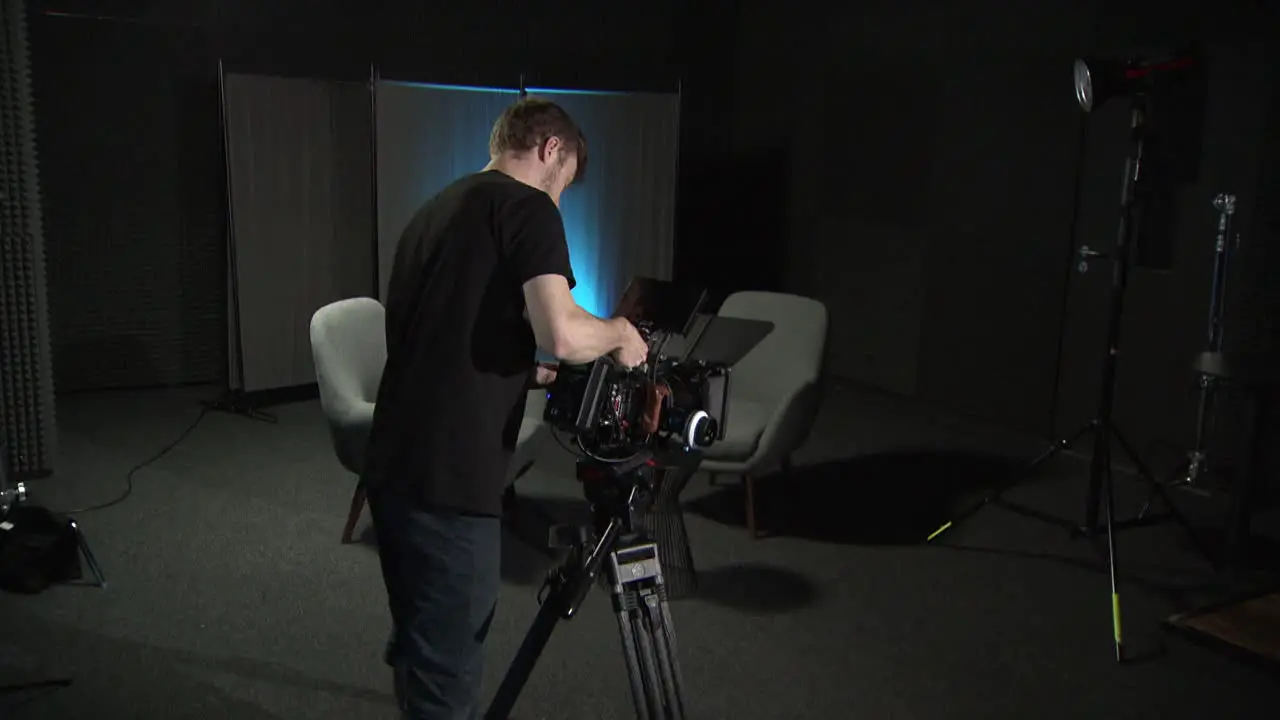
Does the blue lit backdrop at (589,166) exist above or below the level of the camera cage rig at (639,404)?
above

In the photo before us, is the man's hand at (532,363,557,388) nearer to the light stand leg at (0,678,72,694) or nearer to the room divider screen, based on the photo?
the light stand leg at (0,678,72,694)

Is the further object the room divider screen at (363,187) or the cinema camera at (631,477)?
the room divider screen at (363,187)

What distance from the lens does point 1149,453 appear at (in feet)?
15.3

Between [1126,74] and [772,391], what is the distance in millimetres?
1642

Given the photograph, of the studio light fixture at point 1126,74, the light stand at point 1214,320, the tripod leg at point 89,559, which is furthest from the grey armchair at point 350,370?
the light stand at point 1214,320

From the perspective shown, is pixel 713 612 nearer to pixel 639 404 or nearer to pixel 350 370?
pixel 350 370

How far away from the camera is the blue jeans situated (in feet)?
6.12

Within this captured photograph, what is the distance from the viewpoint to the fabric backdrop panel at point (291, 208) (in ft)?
17.2

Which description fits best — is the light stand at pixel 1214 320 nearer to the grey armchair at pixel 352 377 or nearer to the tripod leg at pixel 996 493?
the tripod leg at pixel 996 493

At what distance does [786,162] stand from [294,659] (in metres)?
4.81

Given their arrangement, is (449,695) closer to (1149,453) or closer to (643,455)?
(643,455)

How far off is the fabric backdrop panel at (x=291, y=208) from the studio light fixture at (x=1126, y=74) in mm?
3602

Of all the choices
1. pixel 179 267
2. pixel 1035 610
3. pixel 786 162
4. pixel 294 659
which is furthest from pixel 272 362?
pixel 1035 610

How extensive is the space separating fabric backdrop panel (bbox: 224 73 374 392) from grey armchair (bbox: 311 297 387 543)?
187 centimetres
